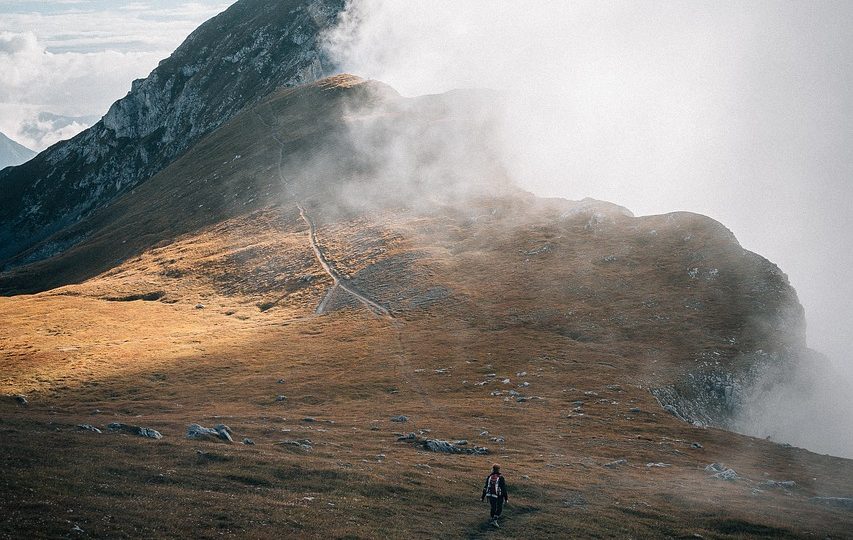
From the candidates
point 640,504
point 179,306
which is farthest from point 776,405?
point 179,306

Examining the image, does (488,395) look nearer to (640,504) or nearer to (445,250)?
(640,504)

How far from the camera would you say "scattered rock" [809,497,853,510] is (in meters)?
52.1

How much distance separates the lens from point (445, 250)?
154m

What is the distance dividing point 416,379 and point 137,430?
45458mm

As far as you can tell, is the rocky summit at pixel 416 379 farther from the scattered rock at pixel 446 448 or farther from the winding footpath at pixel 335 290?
the winding footpath at pixel 335 290

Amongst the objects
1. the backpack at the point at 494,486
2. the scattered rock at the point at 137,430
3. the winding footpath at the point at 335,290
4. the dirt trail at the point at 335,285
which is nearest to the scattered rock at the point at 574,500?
the backpack at the point at 494,486

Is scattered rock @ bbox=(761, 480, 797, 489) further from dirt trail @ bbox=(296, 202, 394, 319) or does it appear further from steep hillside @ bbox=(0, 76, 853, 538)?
dirt trail @ bbox=(296, 202, 394, 319)

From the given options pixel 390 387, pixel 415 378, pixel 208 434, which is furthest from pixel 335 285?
pixel 208 434

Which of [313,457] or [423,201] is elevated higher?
→ [423,201]

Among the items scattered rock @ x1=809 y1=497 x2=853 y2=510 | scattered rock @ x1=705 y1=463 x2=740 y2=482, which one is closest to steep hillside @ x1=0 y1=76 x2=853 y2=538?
scattered rock @ x1=809 y1=497 x2=853 y2=510

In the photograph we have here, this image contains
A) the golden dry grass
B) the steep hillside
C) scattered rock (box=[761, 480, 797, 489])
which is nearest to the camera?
the golden dry grass

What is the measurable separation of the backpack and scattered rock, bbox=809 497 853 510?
30.6 meters

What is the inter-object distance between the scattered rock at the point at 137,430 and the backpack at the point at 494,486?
29.3 metres

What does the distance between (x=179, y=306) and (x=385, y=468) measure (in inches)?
4508
